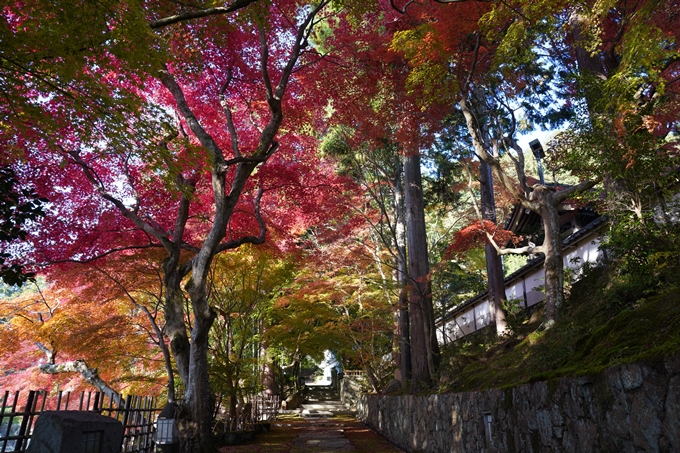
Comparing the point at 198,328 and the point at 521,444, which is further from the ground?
the point at 198,328

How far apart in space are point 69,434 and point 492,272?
35.8 ft

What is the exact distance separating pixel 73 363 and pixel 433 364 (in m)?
9.23

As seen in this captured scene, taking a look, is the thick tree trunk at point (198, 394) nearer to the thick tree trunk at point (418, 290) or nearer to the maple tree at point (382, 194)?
the thick tree trunk at point (418, 290)

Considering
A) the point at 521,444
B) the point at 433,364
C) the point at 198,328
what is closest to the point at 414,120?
the point at 433,364

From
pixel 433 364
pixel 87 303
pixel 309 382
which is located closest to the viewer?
pixel 433 364

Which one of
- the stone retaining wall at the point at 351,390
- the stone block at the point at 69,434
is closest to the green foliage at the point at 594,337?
the stone block at the point at 69,434

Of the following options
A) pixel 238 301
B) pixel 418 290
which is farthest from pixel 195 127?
pixel 238 301

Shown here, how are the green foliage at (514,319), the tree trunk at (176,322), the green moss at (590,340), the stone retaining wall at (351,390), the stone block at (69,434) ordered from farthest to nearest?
the stone retaining wall at (351,390) < the green foliage at (514,319) < the tree trunk at (176,322) < the stone block at (69,434) < the green moss at (590,340)

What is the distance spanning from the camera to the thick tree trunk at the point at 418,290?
11188 millimetres

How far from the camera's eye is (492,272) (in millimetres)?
12852

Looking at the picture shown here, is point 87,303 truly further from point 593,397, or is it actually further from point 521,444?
point 593,397

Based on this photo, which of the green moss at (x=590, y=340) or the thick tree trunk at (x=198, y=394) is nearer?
the green moss at (x=590, y=340)

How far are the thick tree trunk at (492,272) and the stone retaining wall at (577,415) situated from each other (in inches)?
215

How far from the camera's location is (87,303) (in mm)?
12828
